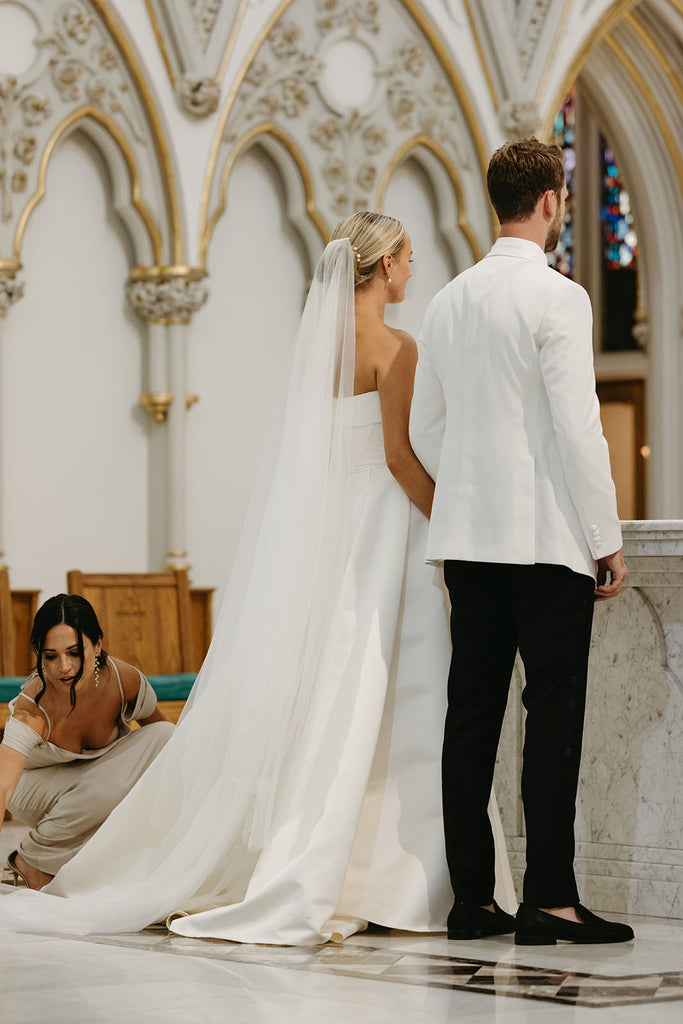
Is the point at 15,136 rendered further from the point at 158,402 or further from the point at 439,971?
the point at 439,971

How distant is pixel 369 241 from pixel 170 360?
16.5 ft

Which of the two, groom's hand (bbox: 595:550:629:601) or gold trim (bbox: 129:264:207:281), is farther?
gold trim (bbox: 129:264:207:281)

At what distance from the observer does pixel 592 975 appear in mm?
3074

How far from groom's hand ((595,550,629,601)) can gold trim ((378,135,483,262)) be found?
640 cm

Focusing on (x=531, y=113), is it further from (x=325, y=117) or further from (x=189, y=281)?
(x=189, y=281)

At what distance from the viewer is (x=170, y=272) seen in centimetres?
876

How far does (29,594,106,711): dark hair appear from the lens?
4.36 meters

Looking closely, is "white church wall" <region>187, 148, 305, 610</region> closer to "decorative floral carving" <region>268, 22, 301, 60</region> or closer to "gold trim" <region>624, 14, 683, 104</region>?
"decorative floral carving" <region>268, 22, 301, 60</region>

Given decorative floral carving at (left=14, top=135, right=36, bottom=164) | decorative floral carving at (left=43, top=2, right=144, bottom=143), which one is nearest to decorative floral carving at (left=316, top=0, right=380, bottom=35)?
decorative floral carving at (left=43, top=2, right=144, bottom=143)

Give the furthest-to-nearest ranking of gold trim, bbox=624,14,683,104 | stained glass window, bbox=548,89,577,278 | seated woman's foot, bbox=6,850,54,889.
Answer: stained glass window, bbox=548,89,577,278 → gold trim, bbox=624,14,683,104 → seated woman's foot, bbox=6,850,54,889

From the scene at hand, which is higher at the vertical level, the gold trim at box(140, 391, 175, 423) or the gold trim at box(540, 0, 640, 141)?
the gold trim at box(540, 0, 640, 141)

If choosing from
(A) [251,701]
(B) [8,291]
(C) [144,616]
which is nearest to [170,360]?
(B) [8,291]

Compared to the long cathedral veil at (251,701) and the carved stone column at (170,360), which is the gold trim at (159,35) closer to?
the carved stone column at (170,360)

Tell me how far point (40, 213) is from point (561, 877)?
6.17 m
